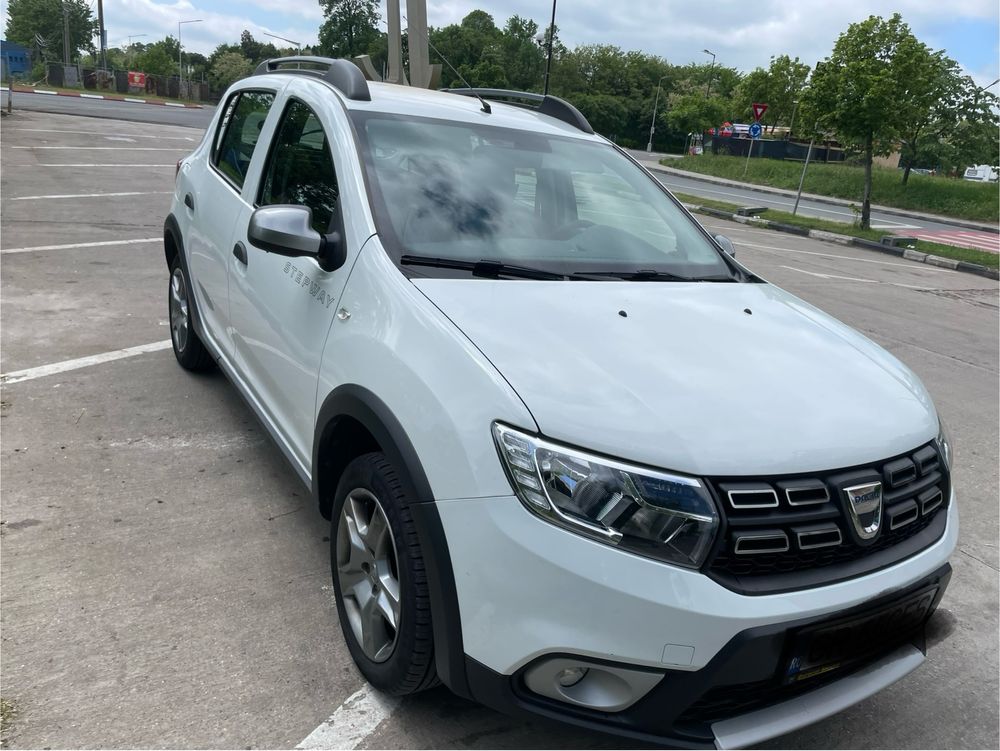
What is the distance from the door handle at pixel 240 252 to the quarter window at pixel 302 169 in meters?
0.21

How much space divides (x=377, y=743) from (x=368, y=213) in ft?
5.31

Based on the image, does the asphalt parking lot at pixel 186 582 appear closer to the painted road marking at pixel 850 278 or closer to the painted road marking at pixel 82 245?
the painted road marking at pixel 82 245

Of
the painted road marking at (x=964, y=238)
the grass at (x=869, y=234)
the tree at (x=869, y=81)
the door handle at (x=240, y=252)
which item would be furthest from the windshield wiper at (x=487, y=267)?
the painted road marking at (x=964, y=238)

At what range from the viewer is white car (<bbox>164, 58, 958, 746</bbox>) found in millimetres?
1769

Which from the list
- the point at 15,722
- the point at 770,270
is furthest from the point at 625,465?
the point at 770,270

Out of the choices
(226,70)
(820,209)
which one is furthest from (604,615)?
(226,70)

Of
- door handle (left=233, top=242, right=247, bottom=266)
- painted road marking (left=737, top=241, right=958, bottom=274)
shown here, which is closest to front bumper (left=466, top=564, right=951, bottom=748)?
door handle (left=233, top=242, right=247, bottom=266)

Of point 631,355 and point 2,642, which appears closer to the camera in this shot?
point 631,355

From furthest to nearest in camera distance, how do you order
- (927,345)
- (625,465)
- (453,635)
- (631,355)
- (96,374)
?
(927,345) < (96,374) < (631,355) < (453,635) < (625,465)

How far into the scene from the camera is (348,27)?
91688 mm

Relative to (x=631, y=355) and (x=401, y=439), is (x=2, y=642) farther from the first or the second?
(x=631, y=355)

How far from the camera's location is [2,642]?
97.3 inches

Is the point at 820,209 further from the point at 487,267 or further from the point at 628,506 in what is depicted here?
the point at 628,506

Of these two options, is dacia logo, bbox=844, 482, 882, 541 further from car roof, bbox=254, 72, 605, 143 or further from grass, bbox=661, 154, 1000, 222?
grass, bbox=661, 154, 1000, 222
